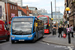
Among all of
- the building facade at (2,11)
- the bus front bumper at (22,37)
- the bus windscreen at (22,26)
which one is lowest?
the bus front bumper at (22,37)

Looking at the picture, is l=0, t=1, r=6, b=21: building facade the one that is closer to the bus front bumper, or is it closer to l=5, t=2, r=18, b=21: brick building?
l=5, t=2, r=18, b=21: brick building

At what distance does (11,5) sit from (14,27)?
5393 centimetres

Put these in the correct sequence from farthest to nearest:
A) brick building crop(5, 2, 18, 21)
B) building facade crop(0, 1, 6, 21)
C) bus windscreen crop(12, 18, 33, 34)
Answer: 1. brick building crop(5, 2, 18, 21)
2. building facade crop(0, 1, 6, 21)
3. bus windscreen crop(12, 18, 33, 34)

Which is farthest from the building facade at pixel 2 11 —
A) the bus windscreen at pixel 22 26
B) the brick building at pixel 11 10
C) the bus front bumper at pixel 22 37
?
the bus front bumper at pixel 22 37

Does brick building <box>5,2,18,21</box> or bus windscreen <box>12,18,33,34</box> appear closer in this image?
bus windscreen <box>12,18,33,34</box>

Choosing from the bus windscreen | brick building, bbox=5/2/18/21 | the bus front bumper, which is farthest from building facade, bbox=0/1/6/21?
the bus front bumper

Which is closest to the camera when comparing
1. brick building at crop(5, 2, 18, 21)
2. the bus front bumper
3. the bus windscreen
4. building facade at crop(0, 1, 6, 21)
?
the bus front bumper

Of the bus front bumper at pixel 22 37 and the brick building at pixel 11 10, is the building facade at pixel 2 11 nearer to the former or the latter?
the brick building at pixel 11 10

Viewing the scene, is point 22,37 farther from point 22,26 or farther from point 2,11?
point 2,11

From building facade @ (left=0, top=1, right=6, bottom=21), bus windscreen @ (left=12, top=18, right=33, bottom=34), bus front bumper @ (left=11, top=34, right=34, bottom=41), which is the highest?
building facade @ (left=0, top=1, right=6, bottom=21)

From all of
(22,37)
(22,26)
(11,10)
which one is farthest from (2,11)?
(22,37)

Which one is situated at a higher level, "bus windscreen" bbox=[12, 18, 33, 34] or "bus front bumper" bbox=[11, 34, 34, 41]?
"bus windscreen" bbox=[12, 18, 33, 34]

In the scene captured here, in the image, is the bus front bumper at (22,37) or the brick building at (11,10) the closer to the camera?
the bus front bumper at (22,37)

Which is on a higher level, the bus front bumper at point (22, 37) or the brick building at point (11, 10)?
the brick building at point (11, 10)
